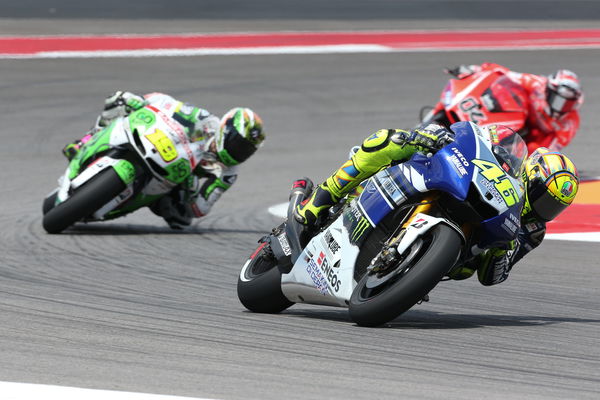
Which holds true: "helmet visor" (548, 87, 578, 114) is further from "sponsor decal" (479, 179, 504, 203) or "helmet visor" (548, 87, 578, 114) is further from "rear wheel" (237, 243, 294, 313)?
"sponsor decal" (479, 179, 504, 203)

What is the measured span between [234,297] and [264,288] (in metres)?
0.74

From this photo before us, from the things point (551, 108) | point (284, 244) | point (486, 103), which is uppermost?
point (284, 244)

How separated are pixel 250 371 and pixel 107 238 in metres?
5.20

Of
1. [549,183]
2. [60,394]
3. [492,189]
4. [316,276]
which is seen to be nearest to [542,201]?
[549,183]

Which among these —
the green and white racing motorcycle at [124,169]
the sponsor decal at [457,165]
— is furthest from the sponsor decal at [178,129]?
the sponsor decal at [457,165]

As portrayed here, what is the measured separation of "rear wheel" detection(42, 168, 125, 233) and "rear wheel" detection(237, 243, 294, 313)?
3021 millimetres

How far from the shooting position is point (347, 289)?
19.2 feet

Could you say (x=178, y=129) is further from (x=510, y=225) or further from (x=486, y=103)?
(x=510, y=225)

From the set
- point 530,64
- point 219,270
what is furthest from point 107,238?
point 530,64

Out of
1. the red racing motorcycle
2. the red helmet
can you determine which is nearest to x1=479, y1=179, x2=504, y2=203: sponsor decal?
the red racing motorcycle

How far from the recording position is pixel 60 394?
4.13m

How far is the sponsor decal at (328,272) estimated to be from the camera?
5953 millimetres

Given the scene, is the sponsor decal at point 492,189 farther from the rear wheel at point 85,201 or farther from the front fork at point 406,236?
the rear wheel at point 85,201

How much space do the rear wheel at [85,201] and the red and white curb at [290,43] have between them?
8318mm
